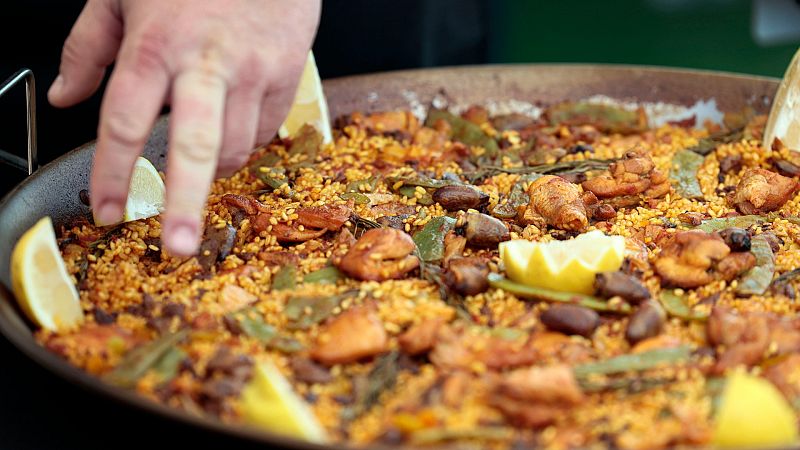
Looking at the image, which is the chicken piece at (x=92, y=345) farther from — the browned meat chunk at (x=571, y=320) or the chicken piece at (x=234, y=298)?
the browned meat chunk at (x=571, y=320)

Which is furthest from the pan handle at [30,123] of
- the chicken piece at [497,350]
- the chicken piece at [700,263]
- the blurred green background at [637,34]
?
the blurred green background at [637,34]

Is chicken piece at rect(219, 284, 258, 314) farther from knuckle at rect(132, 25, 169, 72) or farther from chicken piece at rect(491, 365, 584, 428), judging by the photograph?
chicken piece at rect(491, 365, 584, 428)

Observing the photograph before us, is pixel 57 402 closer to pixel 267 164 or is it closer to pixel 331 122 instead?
pixel 267 164

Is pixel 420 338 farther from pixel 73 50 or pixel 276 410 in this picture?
pixel 73 50

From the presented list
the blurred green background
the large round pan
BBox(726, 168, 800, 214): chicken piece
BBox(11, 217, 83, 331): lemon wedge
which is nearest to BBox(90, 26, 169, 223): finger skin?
BBox(11, 217, 83, 331): lemon wedge

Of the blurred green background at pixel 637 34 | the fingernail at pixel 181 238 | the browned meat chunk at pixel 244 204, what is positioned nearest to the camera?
the fingernail at pixel 181 238

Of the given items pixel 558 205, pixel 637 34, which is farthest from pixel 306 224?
pixel 637 34
